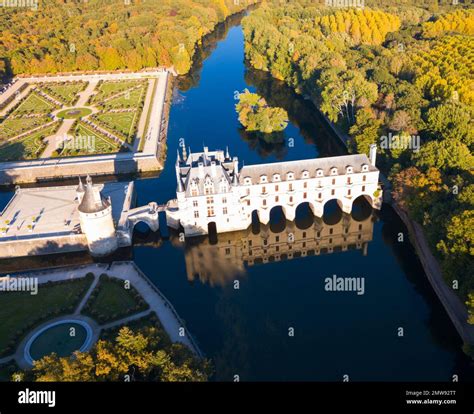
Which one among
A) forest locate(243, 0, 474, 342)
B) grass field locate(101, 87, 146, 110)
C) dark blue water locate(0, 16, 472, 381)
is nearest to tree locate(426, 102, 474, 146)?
forest locate(243, 0, 474, 342)

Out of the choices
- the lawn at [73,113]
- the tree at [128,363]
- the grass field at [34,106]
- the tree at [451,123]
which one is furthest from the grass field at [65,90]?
the tree at [128,363]

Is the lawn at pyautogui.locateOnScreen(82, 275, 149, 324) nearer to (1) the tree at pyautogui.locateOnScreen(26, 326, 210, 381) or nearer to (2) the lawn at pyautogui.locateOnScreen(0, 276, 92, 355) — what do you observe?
(2) the lawn at pyautogui.locateOnScreen(0, 276, 92, 355)

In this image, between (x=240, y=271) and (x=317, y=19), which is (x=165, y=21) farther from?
(x=240, y=271)

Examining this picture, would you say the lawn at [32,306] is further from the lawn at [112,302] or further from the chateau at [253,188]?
the chateau at [253,188]

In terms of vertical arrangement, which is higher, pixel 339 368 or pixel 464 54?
pixel 464 54

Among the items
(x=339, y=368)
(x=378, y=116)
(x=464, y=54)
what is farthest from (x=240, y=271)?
(x=464, y=54)

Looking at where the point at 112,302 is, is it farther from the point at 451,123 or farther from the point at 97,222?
the point at 451,123
